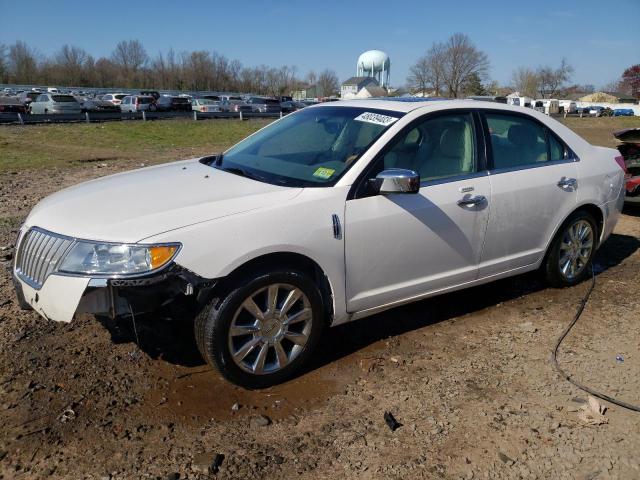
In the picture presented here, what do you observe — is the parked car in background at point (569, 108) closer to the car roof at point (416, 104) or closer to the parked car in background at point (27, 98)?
the parked car in background at point (27, 98)

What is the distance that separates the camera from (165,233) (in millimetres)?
2732

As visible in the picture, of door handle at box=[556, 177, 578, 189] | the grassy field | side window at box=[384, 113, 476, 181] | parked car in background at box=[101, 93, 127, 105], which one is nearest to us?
side window at box=[384, 113, 476, 181]

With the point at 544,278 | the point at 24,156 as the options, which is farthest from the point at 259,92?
the point at 544,278

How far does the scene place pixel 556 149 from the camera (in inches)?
177

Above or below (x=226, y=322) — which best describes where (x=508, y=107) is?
above

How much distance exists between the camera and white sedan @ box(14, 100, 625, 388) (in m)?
2.76

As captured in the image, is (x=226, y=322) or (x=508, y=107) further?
(x=508, y=107)

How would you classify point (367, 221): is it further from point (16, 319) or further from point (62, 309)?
point (16, 319)

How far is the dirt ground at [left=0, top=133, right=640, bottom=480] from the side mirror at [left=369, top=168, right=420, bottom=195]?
3.87ft

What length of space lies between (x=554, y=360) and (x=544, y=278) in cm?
138

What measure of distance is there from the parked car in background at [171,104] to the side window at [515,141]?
122ft

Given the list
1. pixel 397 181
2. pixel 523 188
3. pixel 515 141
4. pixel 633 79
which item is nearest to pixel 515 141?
pixel 515 141

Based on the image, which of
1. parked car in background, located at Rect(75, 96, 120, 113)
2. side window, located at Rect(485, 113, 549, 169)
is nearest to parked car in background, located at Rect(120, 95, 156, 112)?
parked car in background, located at Rect(75, 96, 120, 113)

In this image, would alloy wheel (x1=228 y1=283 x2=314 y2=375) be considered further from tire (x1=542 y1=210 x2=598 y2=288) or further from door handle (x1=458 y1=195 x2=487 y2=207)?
tire (x1=542 y1=210 x2=598 y2=288)
